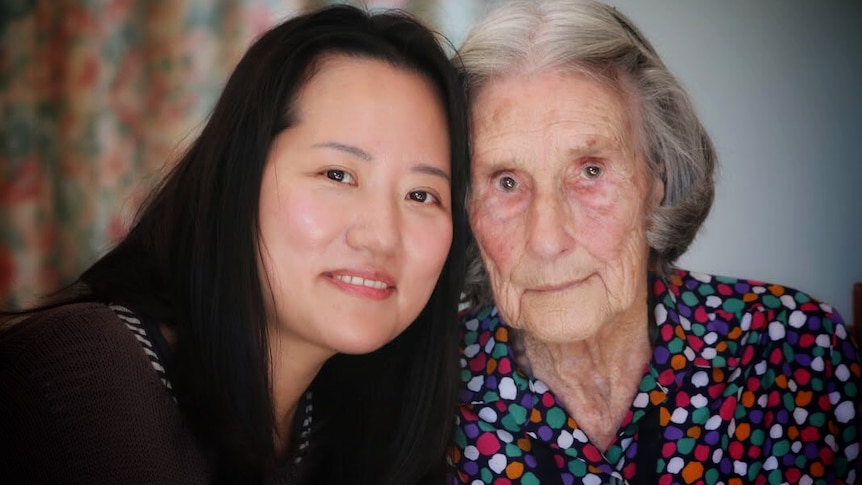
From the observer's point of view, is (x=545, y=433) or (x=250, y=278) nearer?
(x=250, y=278)

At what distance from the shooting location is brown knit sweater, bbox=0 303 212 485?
96cm

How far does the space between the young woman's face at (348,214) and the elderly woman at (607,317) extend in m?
0.20

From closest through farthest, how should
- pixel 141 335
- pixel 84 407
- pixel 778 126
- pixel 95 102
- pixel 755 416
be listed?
pixel 84 407 → pixel 141 335 → pixel 755 416 → pixel 778 126 → pixel 95 102

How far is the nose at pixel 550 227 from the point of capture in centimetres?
136

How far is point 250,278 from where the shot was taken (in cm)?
121

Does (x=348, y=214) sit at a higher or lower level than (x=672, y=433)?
higher

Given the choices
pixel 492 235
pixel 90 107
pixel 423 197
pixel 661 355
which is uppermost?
pixel 423 197

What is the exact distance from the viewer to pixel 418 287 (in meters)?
1.31

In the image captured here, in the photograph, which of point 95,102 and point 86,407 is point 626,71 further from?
point 95,102

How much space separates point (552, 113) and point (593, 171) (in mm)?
137

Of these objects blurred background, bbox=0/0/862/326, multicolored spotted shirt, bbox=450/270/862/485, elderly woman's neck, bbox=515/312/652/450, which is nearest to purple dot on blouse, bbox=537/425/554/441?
multicolored spotted shirt, bbox=450/270/862/485

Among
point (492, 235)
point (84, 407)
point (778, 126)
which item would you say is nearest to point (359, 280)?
point (492, 235)

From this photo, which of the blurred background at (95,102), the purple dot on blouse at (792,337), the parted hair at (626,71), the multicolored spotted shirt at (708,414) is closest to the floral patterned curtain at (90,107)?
the blurred background at (95,102)

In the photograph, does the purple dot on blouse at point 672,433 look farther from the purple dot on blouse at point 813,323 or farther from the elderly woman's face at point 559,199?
the purple dot on blouse at point 813,323
